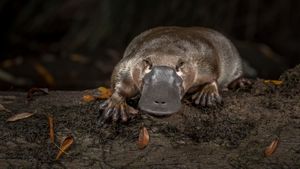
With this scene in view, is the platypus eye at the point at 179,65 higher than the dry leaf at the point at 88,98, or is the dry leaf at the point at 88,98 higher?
the platypus eye at the point at 179,65

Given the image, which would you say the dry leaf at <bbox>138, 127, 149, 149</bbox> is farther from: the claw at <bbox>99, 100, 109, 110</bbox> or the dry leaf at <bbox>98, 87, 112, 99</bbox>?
the dry leaf at <bbox>98, 87, 112, 99</bbox>

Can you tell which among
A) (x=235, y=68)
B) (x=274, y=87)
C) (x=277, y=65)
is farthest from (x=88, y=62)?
(x=274, y=87)

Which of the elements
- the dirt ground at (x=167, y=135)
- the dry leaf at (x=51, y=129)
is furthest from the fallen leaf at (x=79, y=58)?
the dry leaf at (x=51, y=129)

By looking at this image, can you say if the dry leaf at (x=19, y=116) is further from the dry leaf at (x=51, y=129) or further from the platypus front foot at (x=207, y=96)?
the platypus front foot at (x=207, y=96)

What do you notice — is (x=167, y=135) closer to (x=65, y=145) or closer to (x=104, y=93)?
(x=65, y=145)

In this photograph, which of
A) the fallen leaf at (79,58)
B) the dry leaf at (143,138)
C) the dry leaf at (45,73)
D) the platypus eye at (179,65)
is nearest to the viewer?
the dry leaf at (143,138)

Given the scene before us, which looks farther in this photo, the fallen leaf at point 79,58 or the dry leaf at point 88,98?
the fallen leaf at point 79,58

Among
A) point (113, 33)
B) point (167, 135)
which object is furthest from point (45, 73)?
point (167, 135)

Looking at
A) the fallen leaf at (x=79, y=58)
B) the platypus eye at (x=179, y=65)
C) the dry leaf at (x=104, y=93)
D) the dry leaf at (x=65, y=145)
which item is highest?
the fallen leaf at (x=79, y=58)
